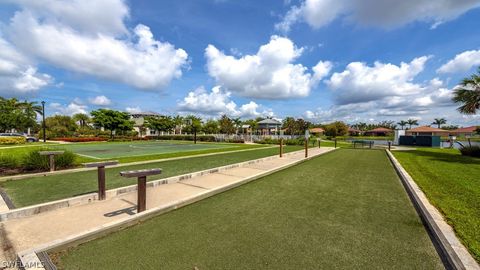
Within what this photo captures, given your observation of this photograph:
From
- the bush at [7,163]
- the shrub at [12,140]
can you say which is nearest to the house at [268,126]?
the shrub at [12,140]

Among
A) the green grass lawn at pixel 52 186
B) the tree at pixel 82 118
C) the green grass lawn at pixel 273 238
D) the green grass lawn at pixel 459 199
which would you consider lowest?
the green grass lawn at pixel 273 238

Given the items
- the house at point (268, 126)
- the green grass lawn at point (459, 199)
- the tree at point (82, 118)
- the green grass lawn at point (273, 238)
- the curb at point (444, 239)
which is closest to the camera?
the curb at point (444, 239)

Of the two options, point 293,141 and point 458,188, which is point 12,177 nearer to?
point 458,188

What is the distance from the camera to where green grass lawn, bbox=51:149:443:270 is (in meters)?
2.77

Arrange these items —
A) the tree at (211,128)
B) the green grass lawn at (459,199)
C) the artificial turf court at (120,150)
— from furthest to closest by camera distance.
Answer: the tree at (211,128)
the artificial turf court at (120,150)
the green grass lawn at (459,199)

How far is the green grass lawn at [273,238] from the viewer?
277 centimetres

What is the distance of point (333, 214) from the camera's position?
174 inches

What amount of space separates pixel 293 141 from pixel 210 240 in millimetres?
26042

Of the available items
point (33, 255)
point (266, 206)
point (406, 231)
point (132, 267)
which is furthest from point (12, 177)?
point (406, 231)

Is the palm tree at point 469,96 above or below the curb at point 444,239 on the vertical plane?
above

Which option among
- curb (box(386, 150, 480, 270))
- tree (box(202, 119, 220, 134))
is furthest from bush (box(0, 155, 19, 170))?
tree (box(202, 119, 220, 134))

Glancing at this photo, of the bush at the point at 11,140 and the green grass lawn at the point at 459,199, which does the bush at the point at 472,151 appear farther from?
the bush at the point at 11,140

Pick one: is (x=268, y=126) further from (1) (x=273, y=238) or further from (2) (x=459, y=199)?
(1) (x=273, y=238)

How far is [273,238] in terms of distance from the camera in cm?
340
